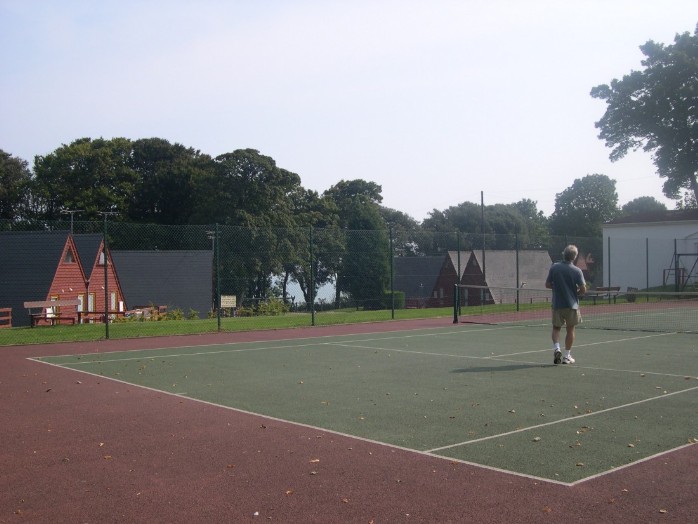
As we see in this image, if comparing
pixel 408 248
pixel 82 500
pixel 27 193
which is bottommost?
pixel 82 500

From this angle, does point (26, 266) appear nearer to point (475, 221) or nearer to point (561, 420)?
point (561, 420)

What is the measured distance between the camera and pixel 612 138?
169 ft

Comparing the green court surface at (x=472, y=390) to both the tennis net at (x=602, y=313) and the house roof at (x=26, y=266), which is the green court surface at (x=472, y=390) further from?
the house roof at (x=26, y=266)

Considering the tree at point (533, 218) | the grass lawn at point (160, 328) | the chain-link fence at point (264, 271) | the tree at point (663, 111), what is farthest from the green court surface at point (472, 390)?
the tree at point (533, 218)

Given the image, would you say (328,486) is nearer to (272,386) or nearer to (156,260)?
(272,386)

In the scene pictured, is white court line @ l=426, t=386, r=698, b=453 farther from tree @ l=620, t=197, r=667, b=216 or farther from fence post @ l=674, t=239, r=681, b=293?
tree @ l=620, t=197, r=667, b=216

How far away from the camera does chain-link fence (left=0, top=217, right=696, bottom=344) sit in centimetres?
2786

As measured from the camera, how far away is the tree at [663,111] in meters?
48.1

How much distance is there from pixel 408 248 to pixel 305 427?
132ft

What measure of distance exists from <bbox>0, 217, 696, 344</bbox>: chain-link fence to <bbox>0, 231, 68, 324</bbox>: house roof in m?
0.05

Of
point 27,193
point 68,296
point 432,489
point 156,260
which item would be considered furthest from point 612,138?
point 432,489

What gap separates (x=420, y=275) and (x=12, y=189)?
31871mm

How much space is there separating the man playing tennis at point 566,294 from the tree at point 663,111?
41.9 meters

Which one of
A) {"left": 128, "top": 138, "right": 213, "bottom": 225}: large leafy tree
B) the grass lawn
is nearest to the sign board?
the grass lawn
